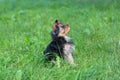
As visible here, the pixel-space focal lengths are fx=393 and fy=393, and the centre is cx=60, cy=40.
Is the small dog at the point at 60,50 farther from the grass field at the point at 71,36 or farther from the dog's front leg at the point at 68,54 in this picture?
the grass field at the point at 71,36

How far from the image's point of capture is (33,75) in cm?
532

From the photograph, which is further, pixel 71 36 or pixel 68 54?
pixel 71 36

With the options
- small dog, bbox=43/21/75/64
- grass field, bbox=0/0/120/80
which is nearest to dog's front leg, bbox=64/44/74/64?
small dog, bbox=43/21/75/64

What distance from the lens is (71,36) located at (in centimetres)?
821

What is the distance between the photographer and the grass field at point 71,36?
536 centimetres

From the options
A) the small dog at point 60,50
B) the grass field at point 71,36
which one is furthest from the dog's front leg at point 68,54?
the grass field at point 71,36

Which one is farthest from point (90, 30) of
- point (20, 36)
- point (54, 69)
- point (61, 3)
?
point (61, 3)

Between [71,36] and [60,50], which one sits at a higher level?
[60,50]

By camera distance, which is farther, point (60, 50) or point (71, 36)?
point (71, 36)

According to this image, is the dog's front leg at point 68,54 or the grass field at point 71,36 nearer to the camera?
the grass field at point 71,36

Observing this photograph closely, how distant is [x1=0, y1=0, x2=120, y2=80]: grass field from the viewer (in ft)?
17.6

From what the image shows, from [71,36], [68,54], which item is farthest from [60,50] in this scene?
[71,36]

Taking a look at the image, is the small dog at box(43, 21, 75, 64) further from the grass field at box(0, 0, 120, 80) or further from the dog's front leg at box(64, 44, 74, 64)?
the grass field at box(0, 0, 120, 80)

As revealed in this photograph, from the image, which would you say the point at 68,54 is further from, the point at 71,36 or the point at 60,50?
the point at 71,36
